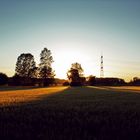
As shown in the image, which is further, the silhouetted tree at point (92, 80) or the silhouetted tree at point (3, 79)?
the silhouetted tree at point (92, 80)

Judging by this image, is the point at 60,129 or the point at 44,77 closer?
the point at 60,129

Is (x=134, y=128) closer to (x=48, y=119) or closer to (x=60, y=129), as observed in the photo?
(x=60, y=129)

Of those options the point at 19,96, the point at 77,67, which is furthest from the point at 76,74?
the point at 19,96

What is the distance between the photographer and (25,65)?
322 ft

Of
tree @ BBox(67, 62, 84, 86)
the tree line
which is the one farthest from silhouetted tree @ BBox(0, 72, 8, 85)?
tree @ BBox(67, 62, 84, 86)

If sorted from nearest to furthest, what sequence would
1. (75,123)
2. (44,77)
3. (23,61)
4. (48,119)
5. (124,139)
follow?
(124,139), (75,123), (48,119), (44,77), (23,61)

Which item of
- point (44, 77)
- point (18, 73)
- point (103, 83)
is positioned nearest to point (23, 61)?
point (18, 73)

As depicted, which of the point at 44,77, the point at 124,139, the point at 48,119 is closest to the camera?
the point at 124,139

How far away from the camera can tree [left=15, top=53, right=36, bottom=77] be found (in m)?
97.2

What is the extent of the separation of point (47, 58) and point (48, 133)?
291ft

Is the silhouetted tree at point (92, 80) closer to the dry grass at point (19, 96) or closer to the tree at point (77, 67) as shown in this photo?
the tree at point (77, 67)

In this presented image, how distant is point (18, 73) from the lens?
320 ft

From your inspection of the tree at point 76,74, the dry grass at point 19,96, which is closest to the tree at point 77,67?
the tree at point 76,74

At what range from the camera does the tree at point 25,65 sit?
9719cm
